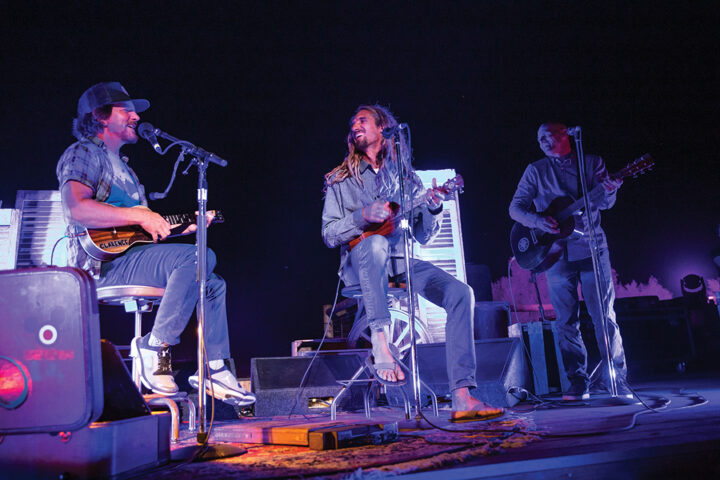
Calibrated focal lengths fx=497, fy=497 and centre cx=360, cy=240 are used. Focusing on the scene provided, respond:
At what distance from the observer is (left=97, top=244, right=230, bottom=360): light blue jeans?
7.79 feet

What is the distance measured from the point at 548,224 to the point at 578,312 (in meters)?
0.68

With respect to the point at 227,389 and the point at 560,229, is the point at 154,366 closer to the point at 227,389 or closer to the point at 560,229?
the point at 227,389

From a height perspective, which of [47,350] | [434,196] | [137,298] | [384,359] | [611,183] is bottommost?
[384,359]

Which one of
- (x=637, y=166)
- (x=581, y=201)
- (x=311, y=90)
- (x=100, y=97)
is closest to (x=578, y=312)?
(x=581, y=201)

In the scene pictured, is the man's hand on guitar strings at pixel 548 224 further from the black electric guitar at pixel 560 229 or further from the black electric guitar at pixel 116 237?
the black electric guitar at pixel 116 237

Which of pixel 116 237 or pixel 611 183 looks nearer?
pixel 116 237

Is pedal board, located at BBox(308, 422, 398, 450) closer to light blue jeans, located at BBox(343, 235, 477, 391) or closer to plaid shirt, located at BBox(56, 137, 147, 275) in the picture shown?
light blue jeans, located at BBox(343, 235, 477, 391)

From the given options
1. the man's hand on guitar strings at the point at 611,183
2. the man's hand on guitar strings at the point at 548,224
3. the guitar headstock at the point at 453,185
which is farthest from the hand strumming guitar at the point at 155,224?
the man's hand on guitar strings at the point at 611,183

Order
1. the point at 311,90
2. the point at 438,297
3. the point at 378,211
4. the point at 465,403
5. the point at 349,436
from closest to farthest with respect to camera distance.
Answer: the point at 349,436 < the point at 465,403 < the point at 378,211 < the point at 438,297 < the point at 311,90

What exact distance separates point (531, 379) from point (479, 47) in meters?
3.95

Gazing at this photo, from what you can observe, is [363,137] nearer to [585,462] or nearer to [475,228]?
[585,462]

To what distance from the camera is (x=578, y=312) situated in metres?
3.60

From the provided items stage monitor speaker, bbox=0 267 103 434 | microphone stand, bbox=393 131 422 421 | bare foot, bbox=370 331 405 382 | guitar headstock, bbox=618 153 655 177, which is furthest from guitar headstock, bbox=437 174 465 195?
stage monitor speaker, bbox=0 267 103 434

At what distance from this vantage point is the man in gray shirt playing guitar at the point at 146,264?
234 centimetres
